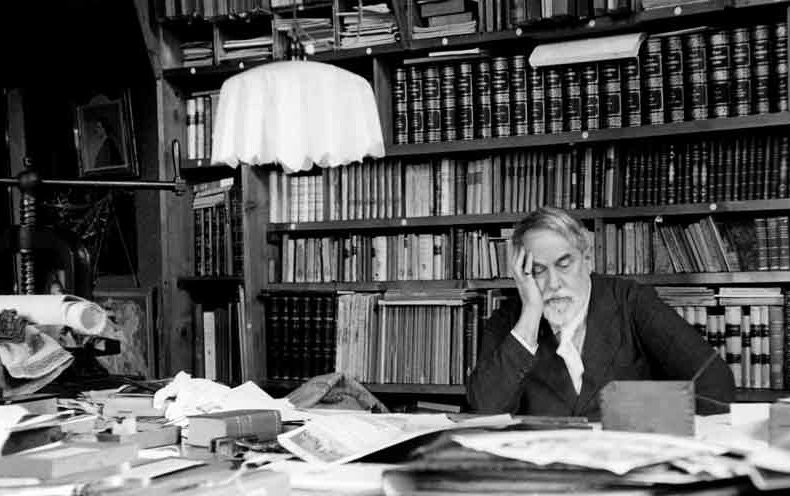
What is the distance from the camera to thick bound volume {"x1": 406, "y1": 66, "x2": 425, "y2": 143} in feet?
11.1

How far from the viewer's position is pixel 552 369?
245cm

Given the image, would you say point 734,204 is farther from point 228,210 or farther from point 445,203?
point 228,210

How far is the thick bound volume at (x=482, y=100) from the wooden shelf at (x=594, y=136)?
53 millimetres

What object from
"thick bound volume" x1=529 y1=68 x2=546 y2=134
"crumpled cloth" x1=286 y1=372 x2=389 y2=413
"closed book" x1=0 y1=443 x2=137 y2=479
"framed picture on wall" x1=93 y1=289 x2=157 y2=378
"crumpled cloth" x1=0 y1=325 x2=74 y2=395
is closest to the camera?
"closed book" x1=0 y1=443 x2=137 y2=479

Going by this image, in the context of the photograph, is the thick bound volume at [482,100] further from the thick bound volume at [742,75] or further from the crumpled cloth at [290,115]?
the crumpled cloth at [290,115]

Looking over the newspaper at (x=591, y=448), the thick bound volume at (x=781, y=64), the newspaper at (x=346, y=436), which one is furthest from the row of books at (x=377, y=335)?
the newspaper at (x=591, y=448)

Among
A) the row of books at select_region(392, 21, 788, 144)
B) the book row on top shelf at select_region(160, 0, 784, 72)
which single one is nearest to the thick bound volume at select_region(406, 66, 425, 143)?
the row of books at select_region(392, 21, 788, 144)

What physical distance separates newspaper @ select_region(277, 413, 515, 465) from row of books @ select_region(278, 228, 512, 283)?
1.58 metres

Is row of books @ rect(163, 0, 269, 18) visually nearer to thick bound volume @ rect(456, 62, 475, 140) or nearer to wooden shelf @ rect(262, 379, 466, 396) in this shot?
thick bound volume @ rect(456, 62, 475, 140)

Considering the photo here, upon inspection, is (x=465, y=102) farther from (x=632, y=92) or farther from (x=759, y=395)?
(x=759, y=395)

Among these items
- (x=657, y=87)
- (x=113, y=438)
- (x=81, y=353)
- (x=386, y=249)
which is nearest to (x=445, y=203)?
(x=386, y=249)

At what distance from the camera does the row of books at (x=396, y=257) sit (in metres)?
3.34

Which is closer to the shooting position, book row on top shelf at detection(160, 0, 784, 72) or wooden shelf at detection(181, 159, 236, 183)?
book row on top shelf at detection(160, 0, 784, 72)

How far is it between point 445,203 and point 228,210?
2.92 ft
